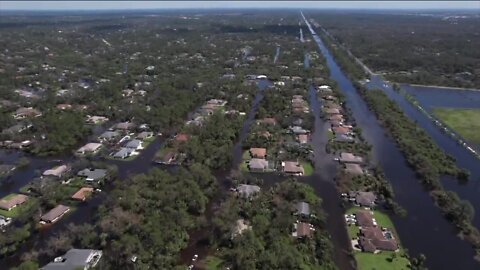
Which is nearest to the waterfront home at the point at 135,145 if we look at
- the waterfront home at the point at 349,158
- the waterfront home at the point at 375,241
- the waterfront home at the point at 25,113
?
the waterfront home at the point at 25,113

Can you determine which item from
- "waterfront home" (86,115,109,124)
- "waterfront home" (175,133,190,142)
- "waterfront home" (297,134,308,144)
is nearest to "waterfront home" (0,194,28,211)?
"waterfront home" (175,133,190,142)

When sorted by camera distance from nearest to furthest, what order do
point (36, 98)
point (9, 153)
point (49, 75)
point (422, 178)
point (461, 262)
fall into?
point (461, 262), point (422, 178), point (9, 153), point (36, 98), point (49, 75)

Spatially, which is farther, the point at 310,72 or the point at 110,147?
the point at 310,72

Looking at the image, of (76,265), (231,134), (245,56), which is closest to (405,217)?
(231,134)

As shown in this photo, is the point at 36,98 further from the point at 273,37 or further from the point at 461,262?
the point at 273,37

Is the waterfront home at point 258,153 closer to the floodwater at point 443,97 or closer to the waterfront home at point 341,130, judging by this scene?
the waterfront home at point 341,130

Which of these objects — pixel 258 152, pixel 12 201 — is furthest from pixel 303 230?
pixel 12 201
